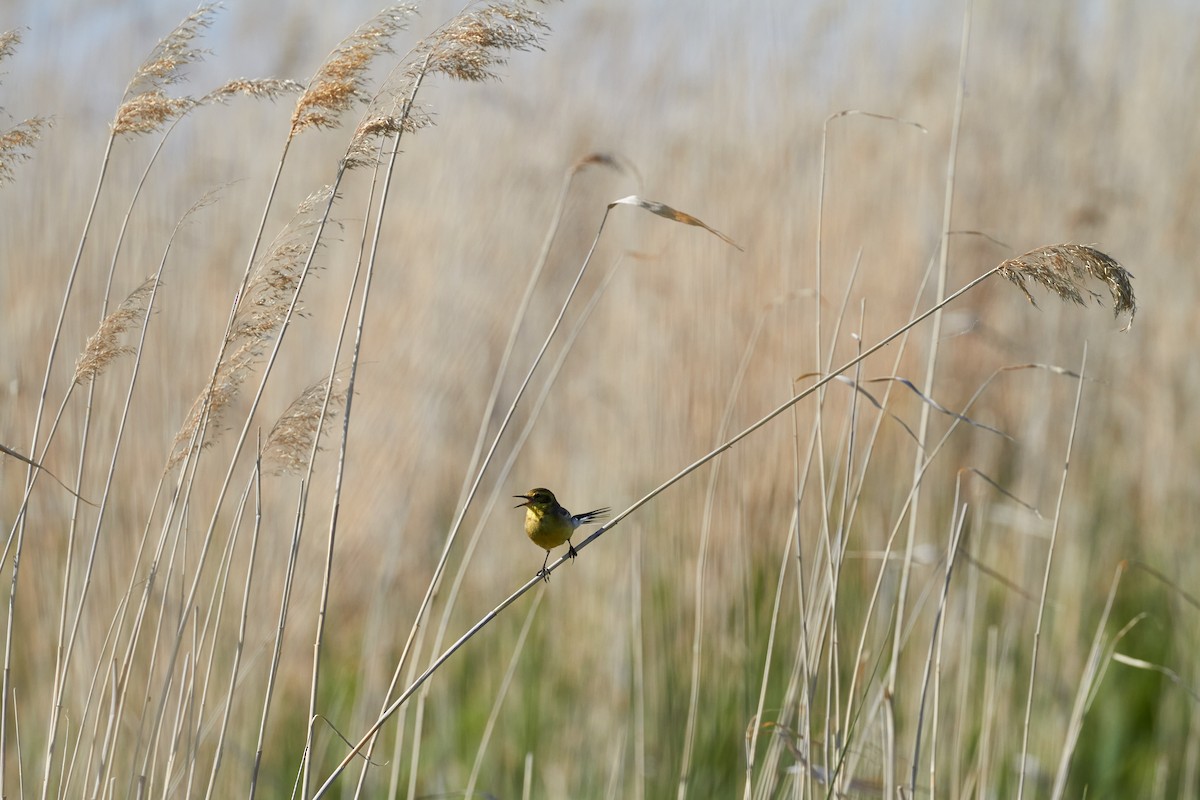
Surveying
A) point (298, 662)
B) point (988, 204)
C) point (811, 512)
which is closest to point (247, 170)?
point (298, 662)

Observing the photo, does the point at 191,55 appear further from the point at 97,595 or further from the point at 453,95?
the point at 453,95

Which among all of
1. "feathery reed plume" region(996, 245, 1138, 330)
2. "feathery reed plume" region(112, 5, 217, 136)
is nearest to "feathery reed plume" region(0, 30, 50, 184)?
"feathery reed plume" region(112, 5, 217, 136)

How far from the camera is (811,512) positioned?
296cm

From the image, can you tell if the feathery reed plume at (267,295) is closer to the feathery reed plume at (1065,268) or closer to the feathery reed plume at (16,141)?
the feathery reed plume at (16,141)

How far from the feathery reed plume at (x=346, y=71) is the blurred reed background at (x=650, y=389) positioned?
1052 millimetres

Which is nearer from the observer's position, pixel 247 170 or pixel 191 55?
pixel 191 55

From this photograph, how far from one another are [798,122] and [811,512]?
1.13 metres

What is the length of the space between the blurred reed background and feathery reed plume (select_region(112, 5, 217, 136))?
0.91 m

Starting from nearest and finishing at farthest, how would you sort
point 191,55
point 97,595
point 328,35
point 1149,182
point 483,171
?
point 191,55
point 97,595
point 483,171
point 1149,182
point 328,35

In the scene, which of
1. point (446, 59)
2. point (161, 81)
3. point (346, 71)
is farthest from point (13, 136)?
point (446, 59)

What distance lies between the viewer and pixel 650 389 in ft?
8.60

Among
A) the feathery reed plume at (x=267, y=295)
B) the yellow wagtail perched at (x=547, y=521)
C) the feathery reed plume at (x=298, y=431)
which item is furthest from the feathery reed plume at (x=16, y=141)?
the yellow wagtail perched at (x=547, y=521)

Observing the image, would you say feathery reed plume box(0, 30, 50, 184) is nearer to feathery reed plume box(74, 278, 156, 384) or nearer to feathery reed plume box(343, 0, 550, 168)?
feathery reed plume box(74, 278, 156, 384)

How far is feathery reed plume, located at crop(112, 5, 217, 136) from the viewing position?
129 cm
